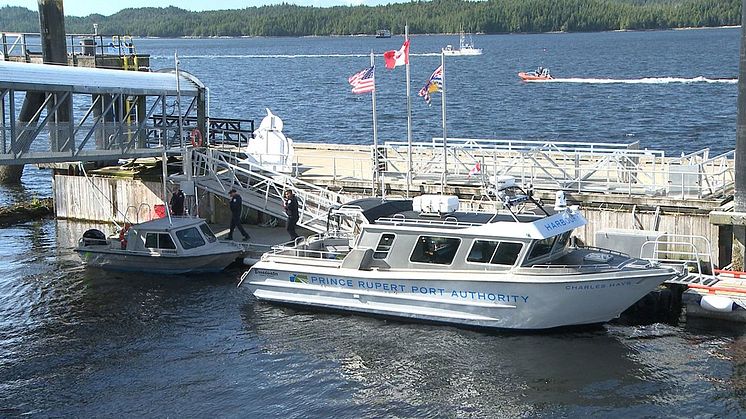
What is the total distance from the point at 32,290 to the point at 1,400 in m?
8.44

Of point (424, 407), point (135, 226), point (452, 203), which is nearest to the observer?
point (424, 407)

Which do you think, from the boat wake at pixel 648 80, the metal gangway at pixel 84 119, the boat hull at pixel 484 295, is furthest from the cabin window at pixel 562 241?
the boat wake at pixel 648 80

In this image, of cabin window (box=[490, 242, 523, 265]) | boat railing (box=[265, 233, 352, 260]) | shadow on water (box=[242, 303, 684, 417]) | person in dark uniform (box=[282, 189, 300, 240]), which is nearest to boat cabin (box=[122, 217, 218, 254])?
person in dark uniform (box=[282, 189, 300, 240])

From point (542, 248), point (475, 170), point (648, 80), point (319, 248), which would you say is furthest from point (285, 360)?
point (648, 80)

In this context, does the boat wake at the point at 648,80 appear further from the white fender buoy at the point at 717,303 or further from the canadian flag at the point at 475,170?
the white fender buoy at the point at 717,303

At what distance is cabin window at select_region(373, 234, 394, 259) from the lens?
1084 inches

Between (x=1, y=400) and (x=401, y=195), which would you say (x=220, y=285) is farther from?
(x=1, y=400)

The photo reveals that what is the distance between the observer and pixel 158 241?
3216 centimetres

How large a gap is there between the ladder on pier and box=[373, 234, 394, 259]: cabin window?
207 inches

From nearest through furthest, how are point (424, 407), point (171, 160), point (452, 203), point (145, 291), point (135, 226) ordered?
point (424, 407) < point (452, 203) < point (145, 291) < point (135, 226) < point (171, 160)

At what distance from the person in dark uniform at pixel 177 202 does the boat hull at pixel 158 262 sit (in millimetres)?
2810

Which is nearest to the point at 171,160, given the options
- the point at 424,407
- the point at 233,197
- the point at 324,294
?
the point at 233,197

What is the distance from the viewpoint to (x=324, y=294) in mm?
28109

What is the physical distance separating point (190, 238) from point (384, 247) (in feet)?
24.2
